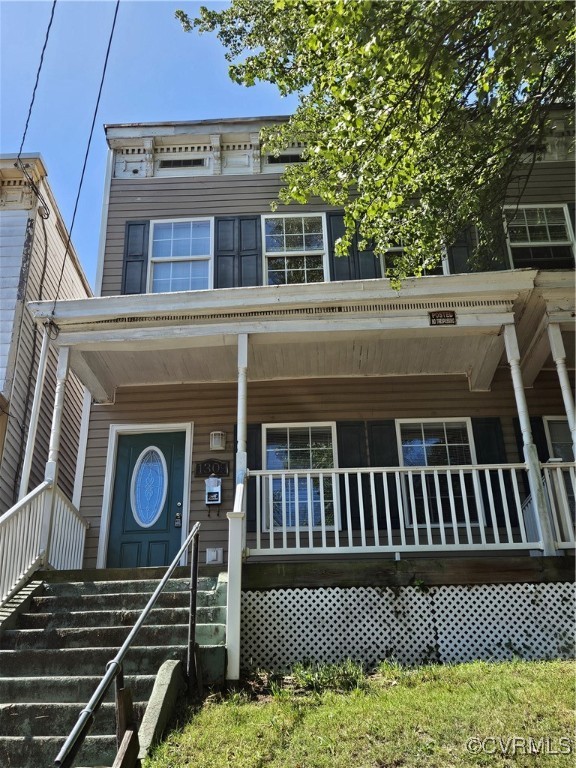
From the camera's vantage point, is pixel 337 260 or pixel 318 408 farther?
pixel 337 260

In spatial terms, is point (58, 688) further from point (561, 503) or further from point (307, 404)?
point (307, 404)

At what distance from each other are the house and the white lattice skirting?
18mm

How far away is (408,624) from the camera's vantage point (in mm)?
6008

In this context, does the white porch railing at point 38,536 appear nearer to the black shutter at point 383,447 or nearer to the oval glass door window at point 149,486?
the oval glass door window at point 149,486

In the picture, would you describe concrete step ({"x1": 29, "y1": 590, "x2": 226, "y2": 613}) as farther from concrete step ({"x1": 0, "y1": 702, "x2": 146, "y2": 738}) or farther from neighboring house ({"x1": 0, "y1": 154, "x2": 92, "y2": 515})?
neighboring house ({"x1": 0, "y1": 154, "x2": 92, "y2": 515})

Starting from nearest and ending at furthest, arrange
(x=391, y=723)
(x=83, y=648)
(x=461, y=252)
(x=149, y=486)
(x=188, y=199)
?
(x=391, y=723) → (x=83, y=648) → (x=149, y=486) → (x=461, y=252) → (x=188, y=199)

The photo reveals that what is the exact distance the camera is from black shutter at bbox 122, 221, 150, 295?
973cm

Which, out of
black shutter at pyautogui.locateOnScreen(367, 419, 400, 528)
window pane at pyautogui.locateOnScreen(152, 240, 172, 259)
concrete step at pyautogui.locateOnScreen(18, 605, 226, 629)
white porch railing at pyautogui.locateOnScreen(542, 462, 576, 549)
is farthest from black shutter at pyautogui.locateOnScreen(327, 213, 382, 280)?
concrete step at pyautogui.locateOnScreen(18, 605, 226, 629)

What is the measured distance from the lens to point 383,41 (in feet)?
16.4

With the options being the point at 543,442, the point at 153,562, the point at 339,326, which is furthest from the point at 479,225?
the point at 153,562

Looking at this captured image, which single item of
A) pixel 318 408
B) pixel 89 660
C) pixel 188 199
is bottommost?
pixel 89 660

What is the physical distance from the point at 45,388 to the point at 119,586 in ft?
16.8

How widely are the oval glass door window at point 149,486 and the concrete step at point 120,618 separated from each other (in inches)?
113
